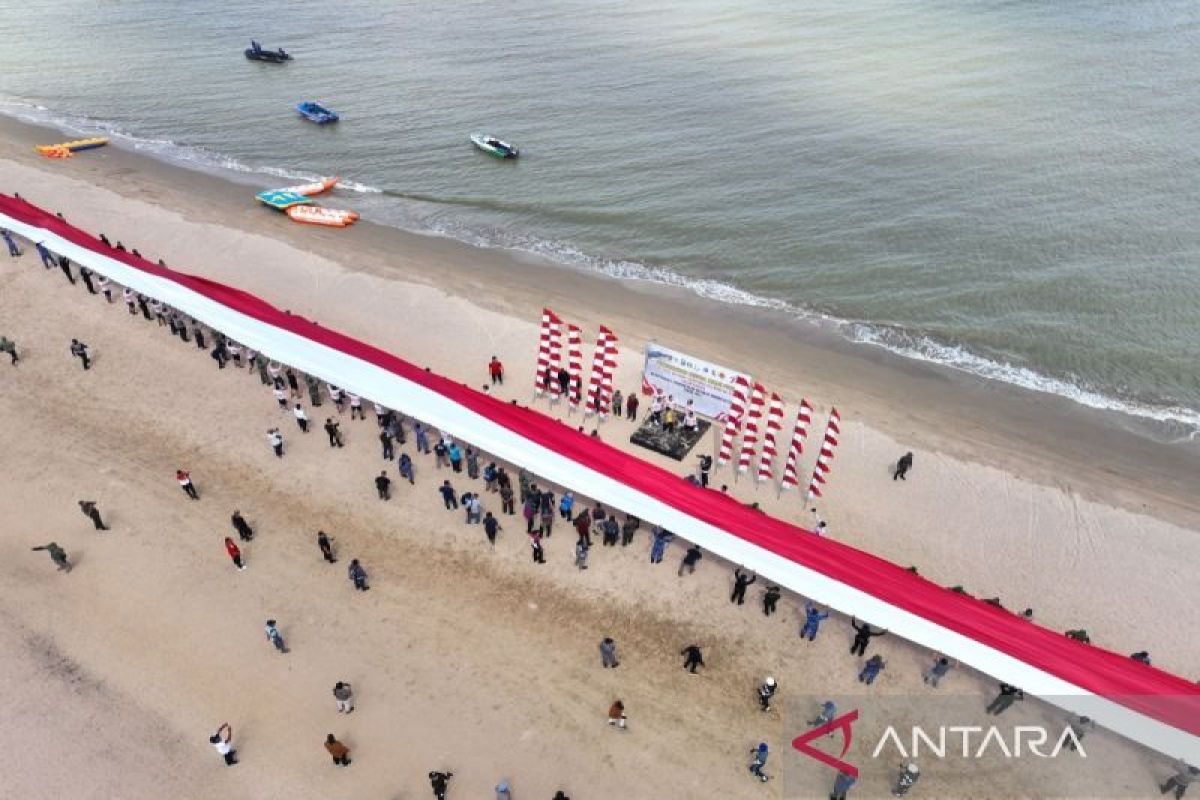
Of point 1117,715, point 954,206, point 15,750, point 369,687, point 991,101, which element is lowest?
point 15,750

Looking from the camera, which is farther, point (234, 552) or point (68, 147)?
point (68, 147)

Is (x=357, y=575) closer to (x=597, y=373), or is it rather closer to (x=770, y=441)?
(x=597, y=373)

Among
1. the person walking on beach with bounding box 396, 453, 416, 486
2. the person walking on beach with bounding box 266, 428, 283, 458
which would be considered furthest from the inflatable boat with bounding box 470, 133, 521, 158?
the person walking on beach with bounding box 396, 453, 416, 486

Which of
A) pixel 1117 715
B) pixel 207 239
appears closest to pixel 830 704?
pixel 1117 715

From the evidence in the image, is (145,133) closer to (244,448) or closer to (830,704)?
(244,448)

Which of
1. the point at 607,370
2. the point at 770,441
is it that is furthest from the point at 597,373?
the point at 770,441

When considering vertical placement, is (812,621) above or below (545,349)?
below
